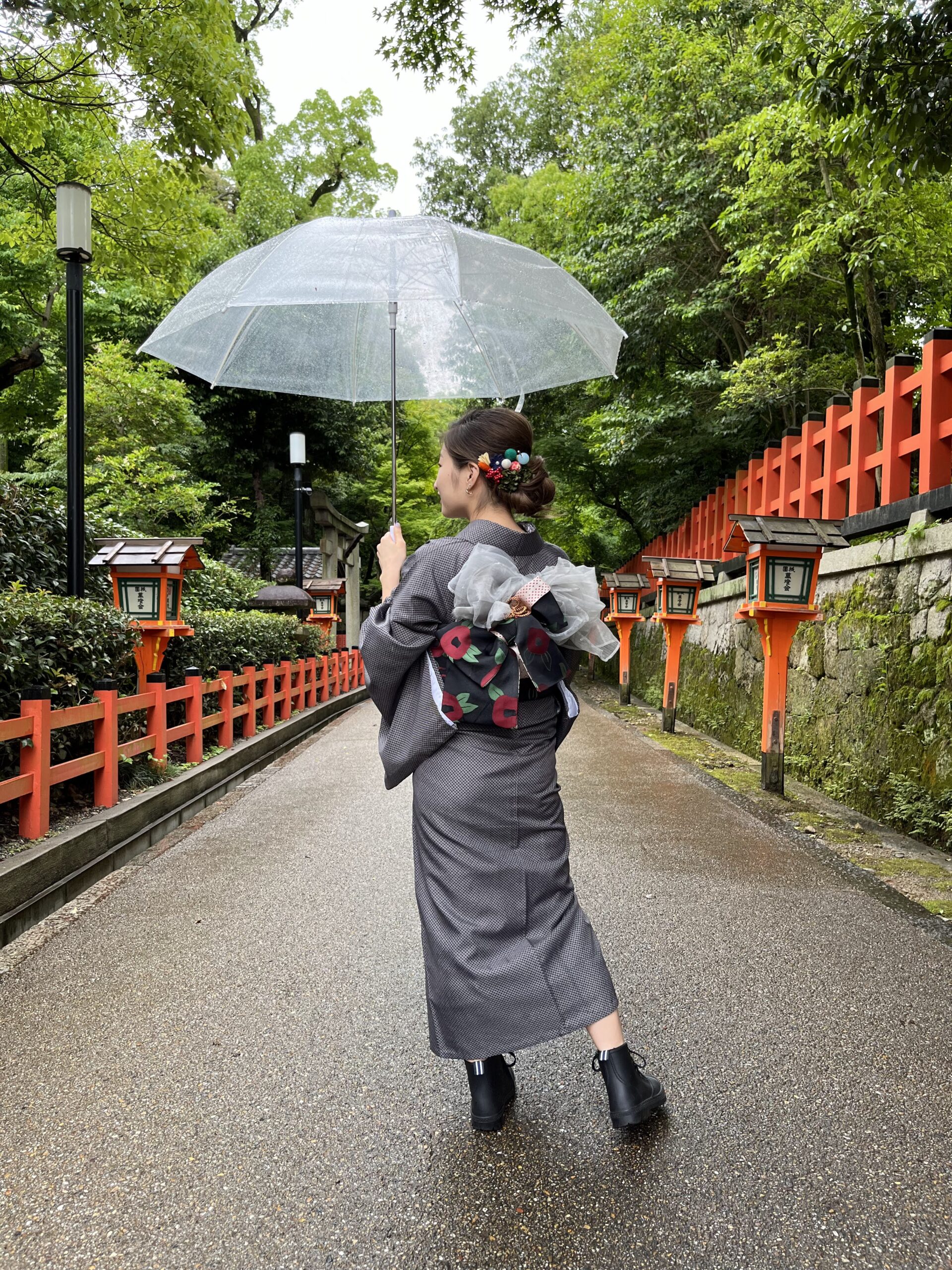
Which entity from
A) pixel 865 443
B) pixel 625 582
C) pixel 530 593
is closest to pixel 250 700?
pixel 865 443

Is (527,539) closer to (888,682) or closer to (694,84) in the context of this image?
(888,682)

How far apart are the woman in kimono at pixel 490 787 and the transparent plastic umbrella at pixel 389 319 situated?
5.01 feet

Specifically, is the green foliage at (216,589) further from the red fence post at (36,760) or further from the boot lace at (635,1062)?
the boot lace at (635,1062)

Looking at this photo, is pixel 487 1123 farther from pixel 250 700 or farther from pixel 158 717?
pixel 250 700

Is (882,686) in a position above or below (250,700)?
above

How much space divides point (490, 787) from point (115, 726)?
3499 mm

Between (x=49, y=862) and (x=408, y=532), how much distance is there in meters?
23.9

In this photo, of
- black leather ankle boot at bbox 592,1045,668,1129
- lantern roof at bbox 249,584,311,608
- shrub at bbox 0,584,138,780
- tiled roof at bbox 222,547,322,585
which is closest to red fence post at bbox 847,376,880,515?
shrub at bbox 0,584,138,780

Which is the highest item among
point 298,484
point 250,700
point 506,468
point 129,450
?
point 129,450

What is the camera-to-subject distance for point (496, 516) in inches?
90.6

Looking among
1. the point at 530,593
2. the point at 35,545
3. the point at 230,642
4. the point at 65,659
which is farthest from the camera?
the point at 230,642

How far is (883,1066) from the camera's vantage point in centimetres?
249

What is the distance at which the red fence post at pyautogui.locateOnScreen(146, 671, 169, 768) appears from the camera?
19.1 feet

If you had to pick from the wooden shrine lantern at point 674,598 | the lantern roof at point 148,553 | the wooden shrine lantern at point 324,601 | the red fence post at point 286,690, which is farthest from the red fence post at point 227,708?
the wooden shrine lantern at point 324,601
